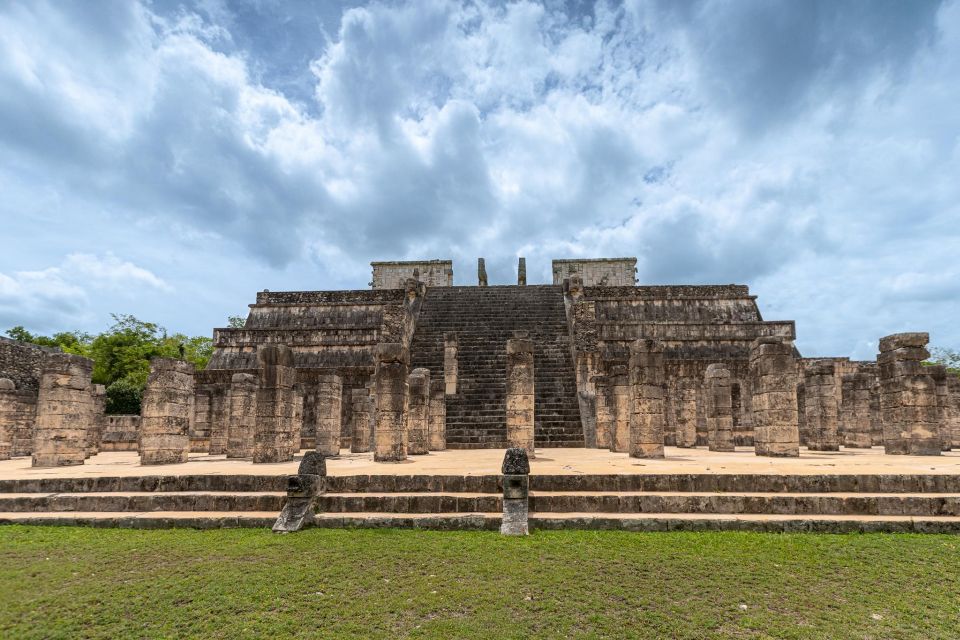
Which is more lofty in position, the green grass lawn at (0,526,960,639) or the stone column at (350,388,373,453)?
the stone column at (350,388,373,453)

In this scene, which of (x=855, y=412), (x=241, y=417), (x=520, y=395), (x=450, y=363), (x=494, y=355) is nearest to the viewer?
(x=520, y=395)

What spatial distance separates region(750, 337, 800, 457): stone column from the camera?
1214 centimetres

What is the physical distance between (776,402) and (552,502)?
7.49 m

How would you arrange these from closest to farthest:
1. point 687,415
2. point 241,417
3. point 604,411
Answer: point 241,417 → point 604,411 → point 687,415

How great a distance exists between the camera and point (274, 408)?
1257 centimetres

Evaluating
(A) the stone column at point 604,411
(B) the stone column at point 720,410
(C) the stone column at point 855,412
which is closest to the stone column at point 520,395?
(A) the stone column at point 604,411

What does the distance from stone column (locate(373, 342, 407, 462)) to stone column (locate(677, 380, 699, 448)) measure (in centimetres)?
986

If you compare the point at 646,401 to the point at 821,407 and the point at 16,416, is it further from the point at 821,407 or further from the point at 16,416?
the point at 16,416

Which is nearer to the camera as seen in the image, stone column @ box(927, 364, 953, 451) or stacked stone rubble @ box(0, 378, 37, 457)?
stone column @ box(927, 364, 953, 451)

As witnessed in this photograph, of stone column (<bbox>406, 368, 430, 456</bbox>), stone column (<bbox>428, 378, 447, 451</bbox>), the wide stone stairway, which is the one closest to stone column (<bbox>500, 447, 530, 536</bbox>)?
stone column (<bbox>406, 368, 430, 456</bbox>)

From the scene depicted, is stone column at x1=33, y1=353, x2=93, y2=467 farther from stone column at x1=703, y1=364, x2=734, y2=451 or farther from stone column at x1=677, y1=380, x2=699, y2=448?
stone column at x1=677, y1=380, x2=699, y2=448

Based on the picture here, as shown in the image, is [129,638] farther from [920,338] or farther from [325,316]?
[325,316]

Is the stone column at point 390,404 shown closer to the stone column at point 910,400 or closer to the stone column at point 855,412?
the stone column at point 910,400

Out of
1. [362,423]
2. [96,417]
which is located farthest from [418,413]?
[96,417]
